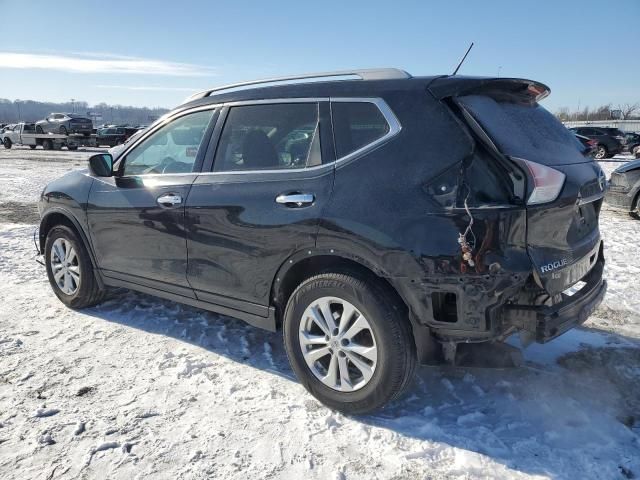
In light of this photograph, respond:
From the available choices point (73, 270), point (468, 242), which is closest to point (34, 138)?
point (73, 270)

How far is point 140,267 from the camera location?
401 centimetres

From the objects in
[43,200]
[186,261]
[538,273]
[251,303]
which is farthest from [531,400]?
[43,200]

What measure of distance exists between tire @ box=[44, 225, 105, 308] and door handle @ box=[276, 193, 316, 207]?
92.5 inches

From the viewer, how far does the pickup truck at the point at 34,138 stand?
3216 cm

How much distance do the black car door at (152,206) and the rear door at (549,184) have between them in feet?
6.56

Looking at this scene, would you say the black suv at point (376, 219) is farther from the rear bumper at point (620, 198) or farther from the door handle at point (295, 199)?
the rear bumper at point (620, 198)

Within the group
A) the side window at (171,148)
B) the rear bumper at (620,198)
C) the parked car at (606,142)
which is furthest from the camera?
the parked car at (606,142)

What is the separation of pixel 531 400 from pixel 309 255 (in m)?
1.65

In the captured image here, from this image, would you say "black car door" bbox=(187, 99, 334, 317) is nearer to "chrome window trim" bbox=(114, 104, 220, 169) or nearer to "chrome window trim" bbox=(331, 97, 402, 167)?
"chrome window trim" bbox=(331, 97, 402, 167)

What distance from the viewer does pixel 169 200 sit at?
3.63 meters

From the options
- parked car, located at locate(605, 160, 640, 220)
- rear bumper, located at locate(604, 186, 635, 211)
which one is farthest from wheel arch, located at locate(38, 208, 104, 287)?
parked car, located at locate(605, 160, 640, 220)

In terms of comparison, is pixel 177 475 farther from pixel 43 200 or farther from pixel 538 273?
pixel 43 200

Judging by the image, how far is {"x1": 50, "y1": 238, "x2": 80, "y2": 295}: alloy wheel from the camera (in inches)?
181

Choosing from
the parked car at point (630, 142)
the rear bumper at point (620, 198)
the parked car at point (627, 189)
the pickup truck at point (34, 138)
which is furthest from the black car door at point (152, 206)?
the pickup truck at point (34, 138)
